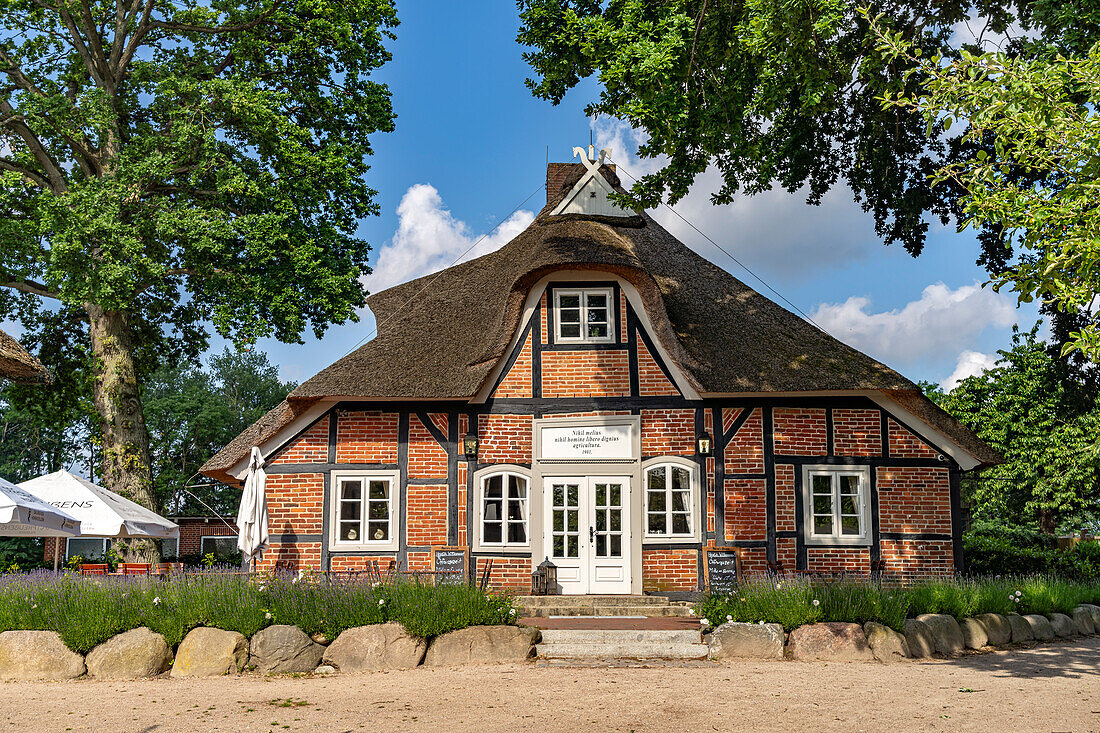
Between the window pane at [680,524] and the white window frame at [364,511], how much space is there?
401 cm

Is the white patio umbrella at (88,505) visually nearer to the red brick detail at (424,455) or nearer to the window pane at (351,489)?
the window pane at (351,489)

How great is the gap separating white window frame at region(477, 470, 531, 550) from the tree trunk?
21.2 feet

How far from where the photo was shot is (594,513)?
13.1m

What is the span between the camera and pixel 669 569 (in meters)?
12.8

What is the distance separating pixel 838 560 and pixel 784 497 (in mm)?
1179

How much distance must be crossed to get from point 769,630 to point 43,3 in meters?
16.2

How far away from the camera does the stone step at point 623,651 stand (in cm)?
912

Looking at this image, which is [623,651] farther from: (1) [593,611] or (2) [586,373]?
(2) [586,373]

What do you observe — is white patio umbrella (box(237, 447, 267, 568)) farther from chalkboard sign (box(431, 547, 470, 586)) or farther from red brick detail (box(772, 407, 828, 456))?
red brick detail (box(772, 407, 828, 456))

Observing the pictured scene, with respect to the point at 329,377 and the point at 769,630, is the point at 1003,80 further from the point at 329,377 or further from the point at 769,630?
the point at 329,377

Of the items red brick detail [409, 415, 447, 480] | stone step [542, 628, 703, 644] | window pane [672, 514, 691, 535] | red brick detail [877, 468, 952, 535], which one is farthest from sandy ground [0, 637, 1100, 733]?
red brick detail [409, 415, 447, 480]

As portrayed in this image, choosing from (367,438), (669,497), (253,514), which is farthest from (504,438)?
(253,514)

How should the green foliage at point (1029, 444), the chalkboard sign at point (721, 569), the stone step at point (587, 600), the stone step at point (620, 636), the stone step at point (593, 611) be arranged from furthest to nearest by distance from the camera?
1. the green foliage at point (1029, 444)
2. the stone step at point (587, 600)
3. the stone step at point (593, 611)
4. the chalkboard sign at point (721, 569)
5. the stone step at point (620, 636)

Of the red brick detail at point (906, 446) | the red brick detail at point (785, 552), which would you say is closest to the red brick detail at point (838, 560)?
the red brick detail at point (785, 552)
